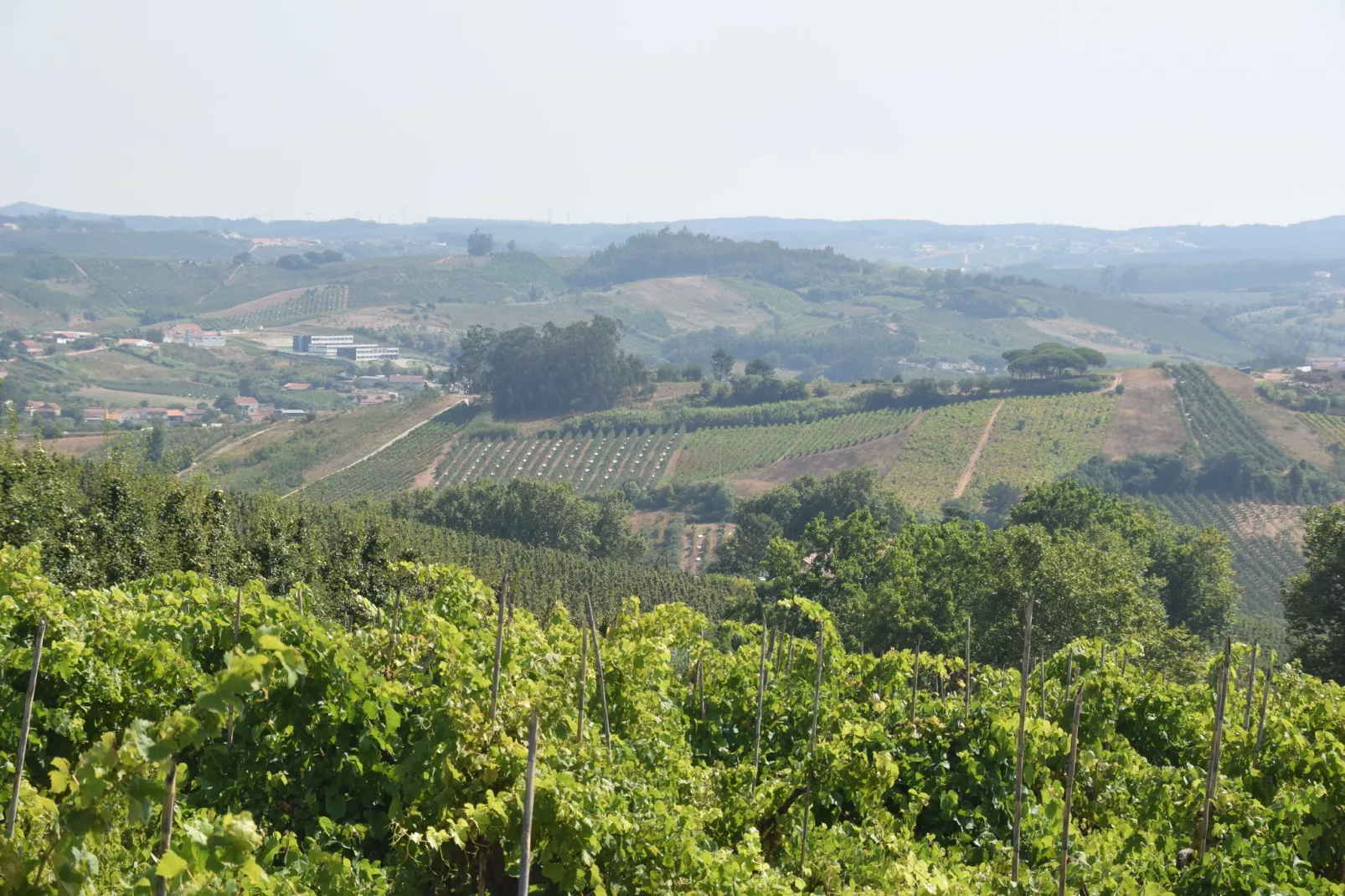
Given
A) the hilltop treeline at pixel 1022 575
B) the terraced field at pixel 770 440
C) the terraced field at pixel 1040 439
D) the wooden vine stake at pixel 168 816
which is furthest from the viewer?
the terraced field at pixel 770 440

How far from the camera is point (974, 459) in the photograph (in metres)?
96.4

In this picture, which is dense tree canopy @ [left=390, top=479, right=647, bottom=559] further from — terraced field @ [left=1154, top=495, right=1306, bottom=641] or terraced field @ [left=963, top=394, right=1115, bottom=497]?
terraced field @ [left=963, top=394, right=1115, bottom=497]

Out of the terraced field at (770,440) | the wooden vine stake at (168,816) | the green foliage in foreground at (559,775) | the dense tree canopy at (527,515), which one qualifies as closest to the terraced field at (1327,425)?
the terraced field at (770,440)

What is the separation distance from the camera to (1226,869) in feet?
25.1

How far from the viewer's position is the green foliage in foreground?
677cm

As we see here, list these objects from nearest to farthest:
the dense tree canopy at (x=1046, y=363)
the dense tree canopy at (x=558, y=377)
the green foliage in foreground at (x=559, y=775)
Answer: the green foliage in foreground at (x=559, y=775) → the dense tree canopy at (x=1046, y=363) → the dense tree canopy at (x=558, y=377)

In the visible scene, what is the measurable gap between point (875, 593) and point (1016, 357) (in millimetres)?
91077

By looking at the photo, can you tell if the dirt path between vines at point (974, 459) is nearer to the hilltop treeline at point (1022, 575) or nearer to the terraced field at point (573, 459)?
the terraced field at point (573, 459)

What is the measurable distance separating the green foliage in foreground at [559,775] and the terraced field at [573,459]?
8806cm

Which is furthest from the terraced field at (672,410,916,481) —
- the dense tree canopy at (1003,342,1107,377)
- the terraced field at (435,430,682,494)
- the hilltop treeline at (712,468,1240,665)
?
the hilltop treeline at (712,468,1240,665)

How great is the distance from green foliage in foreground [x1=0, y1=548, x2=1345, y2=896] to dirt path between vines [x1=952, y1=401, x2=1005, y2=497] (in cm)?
8032

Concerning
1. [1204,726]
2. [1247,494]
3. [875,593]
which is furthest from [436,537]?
[1247,494]

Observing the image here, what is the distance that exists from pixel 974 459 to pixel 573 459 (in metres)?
37.1

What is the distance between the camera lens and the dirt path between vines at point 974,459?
299 ft
